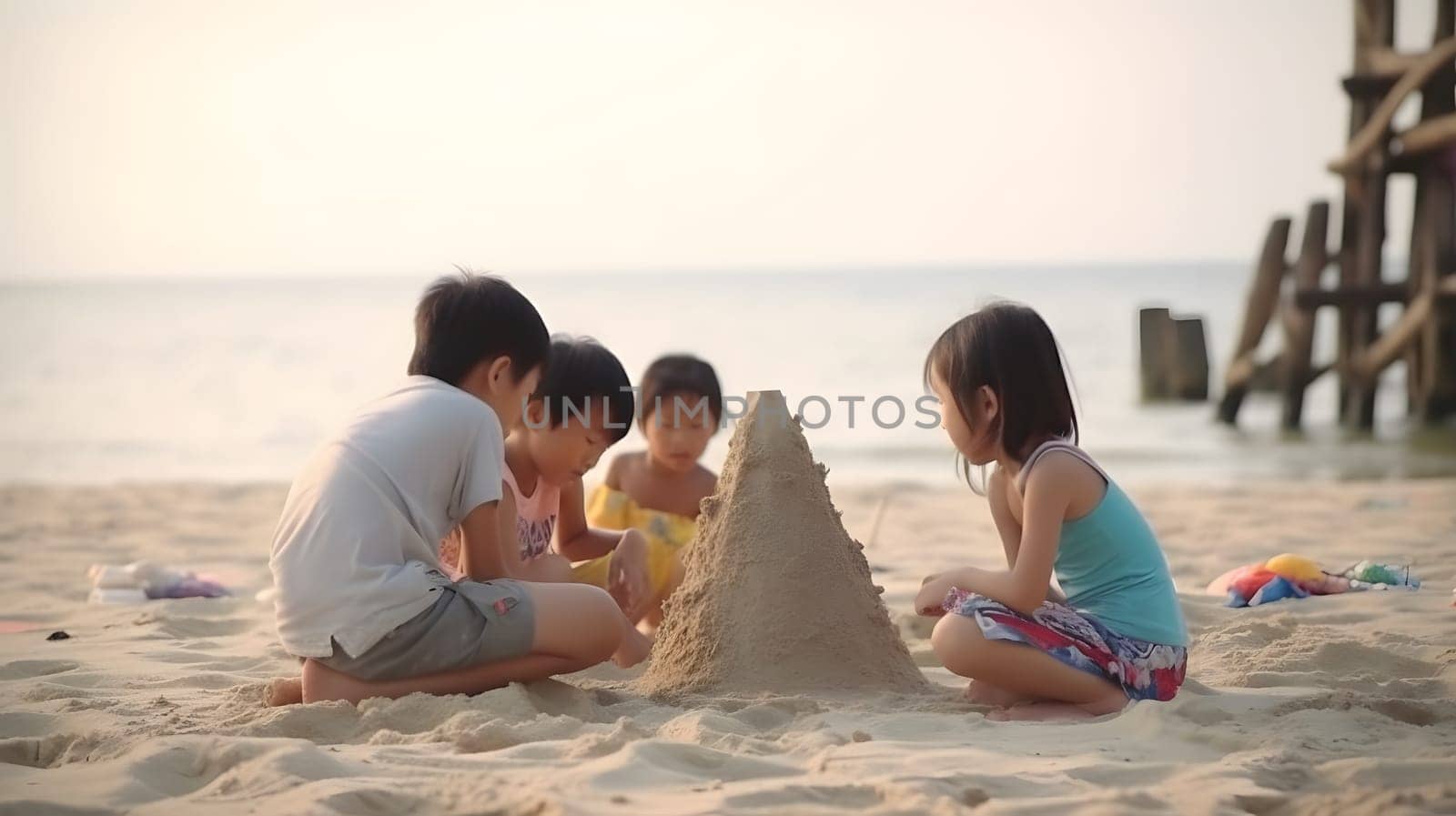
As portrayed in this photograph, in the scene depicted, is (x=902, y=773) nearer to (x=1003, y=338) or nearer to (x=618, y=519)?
(x=1003, y=338)

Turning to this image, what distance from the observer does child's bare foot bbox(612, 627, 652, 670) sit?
3888 mm

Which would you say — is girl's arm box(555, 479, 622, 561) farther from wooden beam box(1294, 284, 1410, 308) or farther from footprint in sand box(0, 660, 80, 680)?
Answer: wooden beam box(1294, 284, 1410, 308)

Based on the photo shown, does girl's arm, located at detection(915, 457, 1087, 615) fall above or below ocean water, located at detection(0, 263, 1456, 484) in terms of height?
above

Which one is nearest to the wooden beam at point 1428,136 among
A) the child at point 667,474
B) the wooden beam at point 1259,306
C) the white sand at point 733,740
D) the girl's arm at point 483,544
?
the wooden beam at point 1259,306

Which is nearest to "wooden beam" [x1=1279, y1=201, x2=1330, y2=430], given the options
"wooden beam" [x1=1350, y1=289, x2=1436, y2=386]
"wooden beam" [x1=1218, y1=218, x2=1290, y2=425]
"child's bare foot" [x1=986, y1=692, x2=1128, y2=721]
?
"wooden beam" [x1=1218, y1=218, x2=1290, y2=425]

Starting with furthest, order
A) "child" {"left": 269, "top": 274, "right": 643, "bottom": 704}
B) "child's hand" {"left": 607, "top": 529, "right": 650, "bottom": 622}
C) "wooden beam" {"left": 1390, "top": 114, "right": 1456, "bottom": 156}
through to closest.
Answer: "wooden beam" {"left": 1390, "top": 114, "right": 1456, "bottom": 156}
"child's hand" {"left": 607, "top": 529, "right": 650, "bottom": 622}
"child" {"left": 269, "top": 274, "right": 643, "bottom": 704}

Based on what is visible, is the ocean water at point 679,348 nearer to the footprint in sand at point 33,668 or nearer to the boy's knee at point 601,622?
the boy's knee at point 601,622

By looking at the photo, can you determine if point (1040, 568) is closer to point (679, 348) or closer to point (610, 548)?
point (610, 548)

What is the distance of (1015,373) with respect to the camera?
3264 millimetres

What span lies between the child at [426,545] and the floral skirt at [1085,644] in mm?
934

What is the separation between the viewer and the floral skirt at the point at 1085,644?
127 inches

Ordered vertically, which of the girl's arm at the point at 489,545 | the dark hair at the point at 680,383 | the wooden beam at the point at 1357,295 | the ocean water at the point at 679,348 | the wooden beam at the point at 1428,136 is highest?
the wooden beam at the point at 1428,136

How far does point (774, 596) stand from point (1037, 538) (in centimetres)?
63

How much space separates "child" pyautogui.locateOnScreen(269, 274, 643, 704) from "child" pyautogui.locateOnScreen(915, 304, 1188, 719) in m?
0.93
